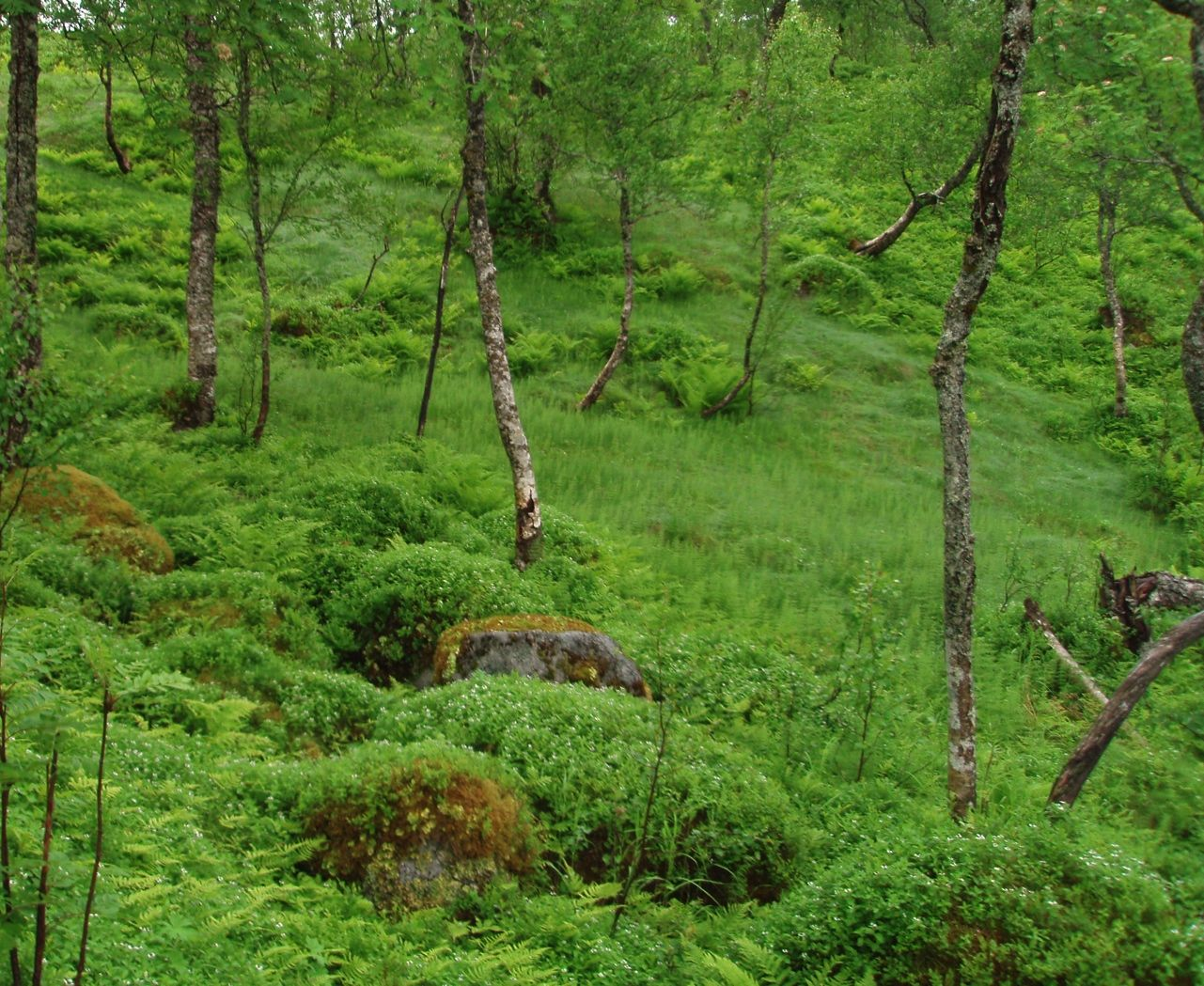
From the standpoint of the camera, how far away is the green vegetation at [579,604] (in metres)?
4.48

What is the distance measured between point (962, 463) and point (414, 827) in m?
4.32

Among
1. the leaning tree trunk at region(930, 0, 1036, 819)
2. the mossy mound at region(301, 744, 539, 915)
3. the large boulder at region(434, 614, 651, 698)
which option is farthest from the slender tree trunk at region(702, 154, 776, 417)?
the mossy mound at region(301, 744, 539, 915)

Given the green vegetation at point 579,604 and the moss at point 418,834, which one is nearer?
the green vegetation at point 579,604

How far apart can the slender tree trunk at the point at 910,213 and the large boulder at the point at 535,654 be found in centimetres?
2059

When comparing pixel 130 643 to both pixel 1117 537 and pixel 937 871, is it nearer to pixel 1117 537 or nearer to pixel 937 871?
pixel 937 871

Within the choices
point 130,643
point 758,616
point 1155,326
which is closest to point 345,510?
point 130,643

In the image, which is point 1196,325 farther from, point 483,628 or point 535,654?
point 483,628

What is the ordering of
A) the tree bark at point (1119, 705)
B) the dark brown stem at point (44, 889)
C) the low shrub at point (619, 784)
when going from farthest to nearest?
1. the tree bark at point (1119, 705)
2. the low shrub at point (619, 784)
3. the dark brown stem at point (44, 889)

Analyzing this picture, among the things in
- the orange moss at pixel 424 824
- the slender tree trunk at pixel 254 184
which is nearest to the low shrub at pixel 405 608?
the orange moss at pixel 424 824

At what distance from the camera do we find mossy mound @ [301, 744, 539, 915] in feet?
16.2

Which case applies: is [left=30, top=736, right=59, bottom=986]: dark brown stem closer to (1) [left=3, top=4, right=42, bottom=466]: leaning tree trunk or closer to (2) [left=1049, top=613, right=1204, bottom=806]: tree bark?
(2) [left=1049, top=613, right=1204, bottom=806]: tree bark

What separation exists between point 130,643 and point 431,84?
506 cm

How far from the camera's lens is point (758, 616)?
35.7 ft

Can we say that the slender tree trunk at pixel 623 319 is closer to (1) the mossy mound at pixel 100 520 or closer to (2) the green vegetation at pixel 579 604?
(2) the green vegetation at pixel 579 604
